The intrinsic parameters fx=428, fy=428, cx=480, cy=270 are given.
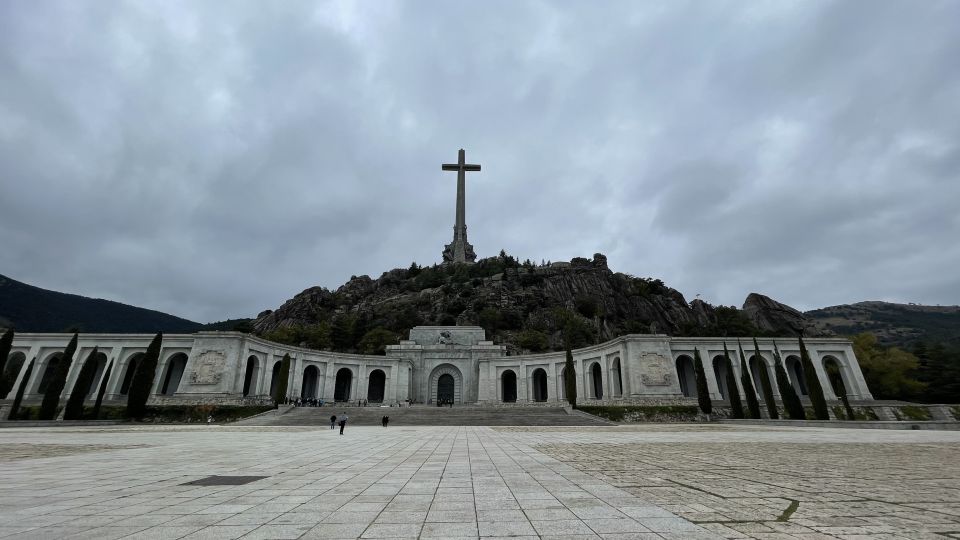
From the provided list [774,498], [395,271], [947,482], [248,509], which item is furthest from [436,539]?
[395,271]

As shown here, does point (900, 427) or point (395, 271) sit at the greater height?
point (395, 271)

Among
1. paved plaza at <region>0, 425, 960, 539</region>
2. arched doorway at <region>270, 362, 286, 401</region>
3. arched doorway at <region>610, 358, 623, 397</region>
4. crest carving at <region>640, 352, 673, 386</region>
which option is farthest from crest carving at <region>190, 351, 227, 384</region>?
crest carving at <region>640, 352, 673, 386</region>

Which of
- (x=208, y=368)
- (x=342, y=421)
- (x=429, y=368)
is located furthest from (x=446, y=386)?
(x=342, y=421)

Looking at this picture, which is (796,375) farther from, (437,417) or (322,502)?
(322,502)

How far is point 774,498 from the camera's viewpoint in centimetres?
543

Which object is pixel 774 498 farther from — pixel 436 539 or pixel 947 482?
pixel 436 539

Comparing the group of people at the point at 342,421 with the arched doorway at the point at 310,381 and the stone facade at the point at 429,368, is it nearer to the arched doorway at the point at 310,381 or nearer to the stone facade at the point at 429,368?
the stone facade at the point at 429,368

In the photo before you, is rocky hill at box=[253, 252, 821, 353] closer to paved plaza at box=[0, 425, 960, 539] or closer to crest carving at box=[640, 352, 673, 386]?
crest carving at box=[640, 352, 673, 386]

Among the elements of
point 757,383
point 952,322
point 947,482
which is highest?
point 952,322

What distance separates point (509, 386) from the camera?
173 ft

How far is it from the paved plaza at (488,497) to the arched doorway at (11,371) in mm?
50576

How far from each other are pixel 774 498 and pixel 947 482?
3867mm

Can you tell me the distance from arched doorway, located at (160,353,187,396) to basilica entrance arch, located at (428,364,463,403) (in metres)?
25.9

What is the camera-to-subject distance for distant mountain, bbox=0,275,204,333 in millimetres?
119125
